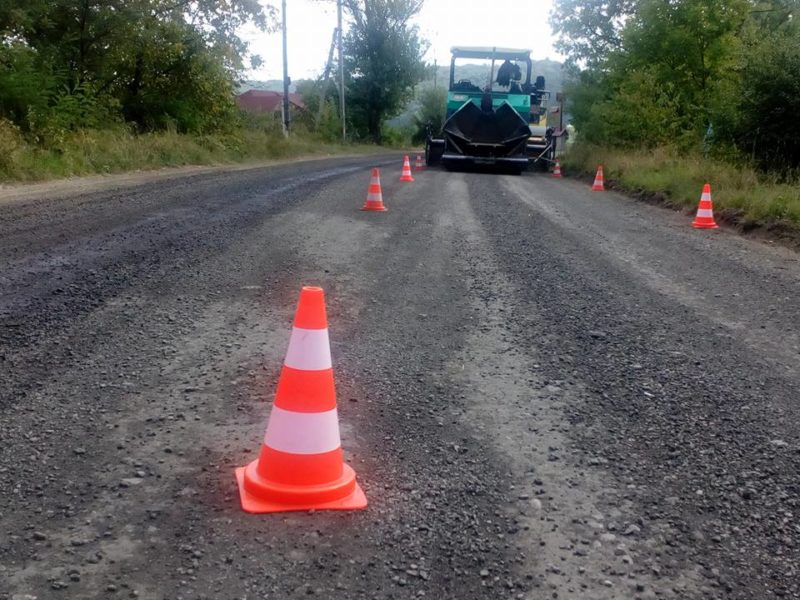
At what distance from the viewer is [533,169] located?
27328 mm

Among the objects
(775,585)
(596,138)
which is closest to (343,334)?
(775,585)

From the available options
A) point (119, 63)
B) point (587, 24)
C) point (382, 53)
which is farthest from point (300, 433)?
point (382, 53)

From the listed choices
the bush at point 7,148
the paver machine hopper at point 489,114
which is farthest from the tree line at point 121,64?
the paver machine hopper at point 489,114

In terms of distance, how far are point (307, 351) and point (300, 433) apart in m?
0.31

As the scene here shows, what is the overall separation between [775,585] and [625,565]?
0.46 metres

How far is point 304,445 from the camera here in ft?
10.1

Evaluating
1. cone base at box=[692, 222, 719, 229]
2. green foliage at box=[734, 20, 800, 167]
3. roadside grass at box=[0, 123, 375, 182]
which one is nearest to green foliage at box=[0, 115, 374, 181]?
roadside grass at box=[0, 123, 375, 182]

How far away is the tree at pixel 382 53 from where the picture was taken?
47.6 metres

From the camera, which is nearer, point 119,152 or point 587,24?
point 119,152

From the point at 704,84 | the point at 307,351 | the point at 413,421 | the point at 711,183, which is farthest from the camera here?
the point at 704,84

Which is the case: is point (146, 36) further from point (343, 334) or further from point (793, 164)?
point (343, 334)

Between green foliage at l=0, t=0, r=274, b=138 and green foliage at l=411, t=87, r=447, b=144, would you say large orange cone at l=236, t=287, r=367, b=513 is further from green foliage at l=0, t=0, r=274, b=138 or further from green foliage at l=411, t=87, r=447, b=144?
green foliage at l=411, t=87, r=447, b=144

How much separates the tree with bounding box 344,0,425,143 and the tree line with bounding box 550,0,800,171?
17454mm

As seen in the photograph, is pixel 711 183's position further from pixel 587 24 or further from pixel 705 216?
pixel 587 24
